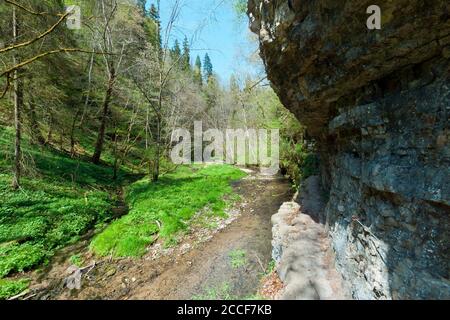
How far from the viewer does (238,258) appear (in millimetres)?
6543

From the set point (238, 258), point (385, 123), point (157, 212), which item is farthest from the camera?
point (157, 212)

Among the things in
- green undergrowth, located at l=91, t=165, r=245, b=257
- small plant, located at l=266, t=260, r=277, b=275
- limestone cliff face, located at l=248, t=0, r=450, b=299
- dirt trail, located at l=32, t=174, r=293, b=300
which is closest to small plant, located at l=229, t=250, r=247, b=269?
dirt trail, located at l=32, t=174, r=293, b=300

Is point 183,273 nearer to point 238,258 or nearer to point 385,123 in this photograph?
point 238,258

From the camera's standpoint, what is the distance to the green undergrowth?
712 centimetres

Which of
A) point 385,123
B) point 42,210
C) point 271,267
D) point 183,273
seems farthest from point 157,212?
point 385,123

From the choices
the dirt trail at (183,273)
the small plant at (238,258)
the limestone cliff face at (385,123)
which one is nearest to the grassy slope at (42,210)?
the dirt trail at (183,273)

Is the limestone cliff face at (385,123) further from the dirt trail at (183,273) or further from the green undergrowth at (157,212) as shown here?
the green undergrowth at (157,212)

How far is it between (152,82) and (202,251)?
35.0 ft

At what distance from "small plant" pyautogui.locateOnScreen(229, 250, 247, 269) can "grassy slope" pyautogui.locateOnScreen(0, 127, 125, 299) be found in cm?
500

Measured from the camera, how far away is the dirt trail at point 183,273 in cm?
542

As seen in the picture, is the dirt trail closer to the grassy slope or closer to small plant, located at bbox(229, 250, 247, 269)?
small plant, located at bbox(229, 250, 247, 269)

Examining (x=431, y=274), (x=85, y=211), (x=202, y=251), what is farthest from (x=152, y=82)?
(x=431, y=274)

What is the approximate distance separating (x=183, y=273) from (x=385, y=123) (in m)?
5.55
